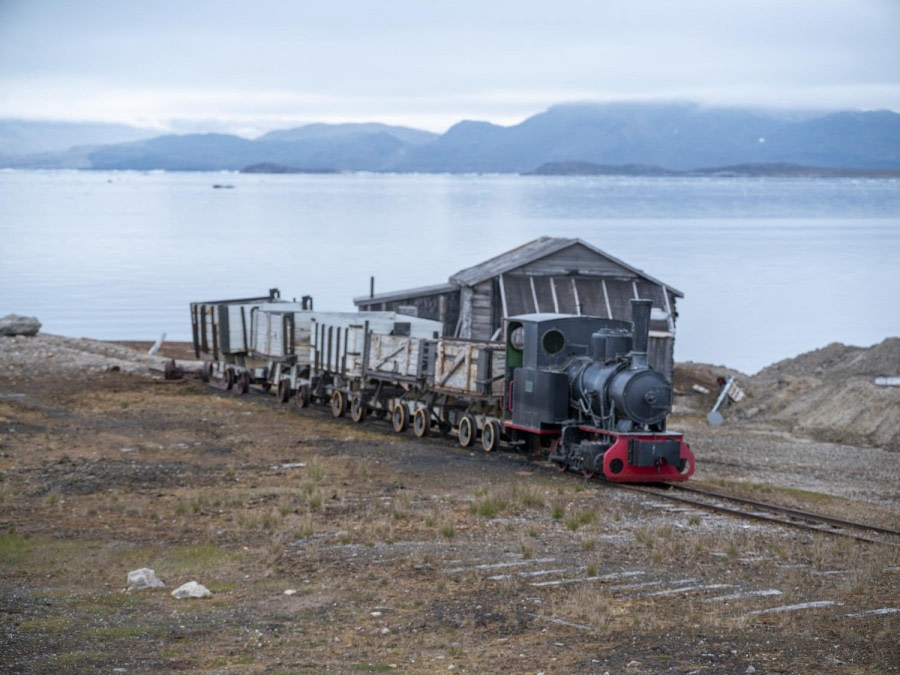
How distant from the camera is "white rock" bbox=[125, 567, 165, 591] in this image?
13.7 m

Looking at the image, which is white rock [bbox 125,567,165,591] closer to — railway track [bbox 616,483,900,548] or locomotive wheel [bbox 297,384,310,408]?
railway track [bbox 616,483,900,548]

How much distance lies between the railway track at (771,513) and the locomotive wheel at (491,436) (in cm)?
398

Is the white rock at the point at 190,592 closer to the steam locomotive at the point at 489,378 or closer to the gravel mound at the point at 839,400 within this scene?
the steam locomotive at the point at 489,378

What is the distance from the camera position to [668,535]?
1591cm

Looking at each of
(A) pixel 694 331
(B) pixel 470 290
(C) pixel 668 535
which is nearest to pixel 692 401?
(B) pixel 470 290

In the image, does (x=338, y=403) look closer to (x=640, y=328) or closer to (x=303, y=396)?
(x=303, y=396)

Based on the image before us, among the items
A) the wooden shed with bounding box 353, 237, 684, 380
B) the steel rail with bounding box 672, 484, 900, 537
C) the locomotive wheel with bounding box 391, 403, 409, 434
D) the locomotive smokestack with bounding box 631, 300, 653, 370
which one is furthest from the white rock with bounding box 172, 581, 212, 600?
the wooden shed with bounding box 353, 237, 684, 380

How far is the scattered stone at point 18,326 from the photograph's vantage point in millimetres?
41062

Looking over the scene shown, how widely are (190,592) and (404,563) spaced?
2684 mm

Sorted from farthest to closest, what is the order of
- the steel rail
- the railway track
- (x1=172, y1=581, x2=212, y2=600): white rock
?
the steel rail, the railway track, (x1=172, y1=581, x2=212, y2=600): white rock

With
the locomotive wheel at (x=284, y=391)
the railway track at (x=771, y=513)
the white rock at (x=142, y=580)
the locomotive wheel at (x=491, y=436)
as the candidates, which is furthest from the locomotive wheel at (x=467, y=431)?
the white rock at (x=142, y=580)

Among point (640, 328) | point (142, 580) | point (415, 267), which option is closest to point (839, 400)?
point (640, 328)

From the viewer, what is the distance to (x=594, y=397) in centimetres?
2070

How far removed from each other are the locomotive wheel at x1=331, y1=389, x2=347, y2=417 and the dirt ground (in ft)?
9.82
